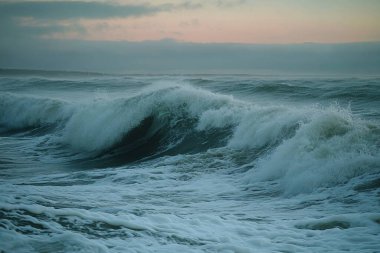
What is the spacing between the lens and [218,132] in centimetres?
1249

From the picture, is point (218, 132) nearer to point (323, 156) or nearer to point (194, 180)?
point (194, 180)

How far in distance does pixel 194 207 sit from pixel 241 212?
79cm

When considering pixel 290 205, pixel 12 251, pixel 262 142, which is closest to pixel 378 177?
pixel 290 205

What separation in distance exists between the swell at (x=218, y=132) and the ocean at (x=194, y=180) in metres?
0.04

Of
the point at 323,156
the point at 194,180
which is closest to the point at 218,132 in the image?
the point at 194,180

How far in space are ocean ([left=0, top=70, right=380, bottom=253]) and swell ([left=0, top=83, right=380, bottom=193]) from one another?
0.04m

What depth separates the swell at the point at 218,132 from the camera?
7.70 m

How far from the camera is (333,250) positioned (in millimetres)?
4531

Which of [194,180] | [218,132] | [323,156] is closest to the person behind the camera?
[323,156]

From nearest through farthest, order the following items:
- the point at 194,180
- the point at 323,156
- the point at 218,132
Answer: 1. the point at 323,156
2. the point at 194,180
3. the point at 218,132

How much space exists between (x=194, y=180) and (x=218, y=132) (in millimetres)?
3946

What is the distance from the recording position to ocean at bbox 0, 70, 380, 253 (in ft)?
15.8

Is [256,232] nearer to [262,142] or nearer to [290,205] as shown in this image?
[290,205]

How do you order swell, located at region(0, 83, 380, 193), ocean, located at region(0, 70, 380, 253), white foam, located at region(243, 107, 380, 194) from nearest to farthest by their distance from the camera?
ocean, located at region(0, 70, 380, 253) → white foam, located at region(243, 107, 380, 194) → swell, located at region(0, 83, 380, 193)
